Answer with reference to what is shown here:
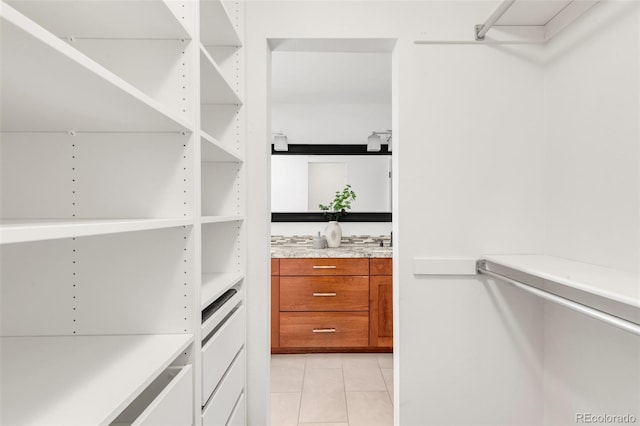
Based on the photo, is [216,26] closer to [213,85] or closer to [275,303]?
[213,85]

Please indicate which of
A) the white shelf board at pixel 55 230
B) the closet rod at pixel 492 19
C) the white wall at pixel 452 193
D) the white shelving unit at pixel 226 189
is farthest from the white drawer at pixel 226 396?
the closet rod at pixel 492 19

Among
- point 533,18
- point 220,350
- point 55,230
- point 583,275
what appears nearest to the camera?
point 55,230

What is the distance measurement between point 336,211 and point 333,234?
10.0 inches

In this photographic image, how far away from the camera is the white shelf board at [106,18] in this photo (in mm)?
707

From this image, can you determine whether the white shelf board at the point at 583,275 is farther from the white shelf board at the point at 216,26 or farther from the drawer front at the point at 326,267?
the white shelf board at the point at 216,26

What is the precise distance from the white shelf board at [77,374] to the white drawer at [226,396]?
34 cm

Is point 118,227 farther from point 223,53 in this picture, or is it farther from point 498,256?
point 498,256

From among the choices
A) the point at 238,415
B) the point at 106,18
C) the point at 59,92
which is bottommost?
the point at 238,415

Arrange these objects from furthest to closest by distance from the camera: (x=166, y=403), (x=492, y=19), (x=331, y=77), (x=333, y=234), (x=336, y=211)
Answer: (x=336, y=211), (x=333, y=234), (x=331, y=77), (x=492, y=19), (x=166, y=403)

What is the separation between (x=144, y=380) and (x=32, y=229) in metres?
0.38

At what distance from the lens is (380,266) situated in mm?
2715

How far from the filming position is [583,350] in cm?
134

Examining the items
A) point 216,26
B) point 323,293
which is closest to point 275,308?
point 323,293

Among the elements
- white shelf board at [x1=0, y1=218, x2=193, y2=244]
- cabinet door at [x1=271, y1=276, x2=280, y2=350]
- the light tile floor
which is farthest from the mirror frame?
white shelf board at [x1=0, y1=218, x2=193, y2=244]
